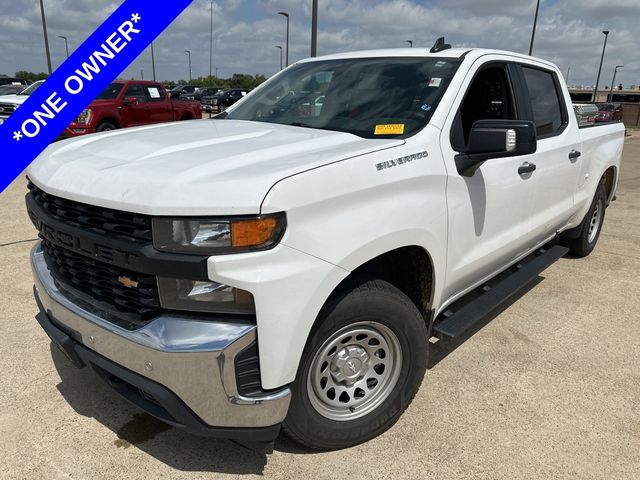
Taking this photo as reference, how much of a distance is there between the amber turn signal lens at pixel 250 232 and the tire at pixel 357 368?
48cm

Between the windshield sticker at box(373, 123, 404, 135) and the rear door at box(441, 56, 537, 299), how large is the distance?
0.22 metres

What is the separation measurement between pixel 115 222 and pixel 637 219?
25.2ft

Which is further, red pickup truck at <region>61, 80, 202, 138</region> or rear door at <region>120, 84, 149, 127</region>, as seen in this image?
rear door at <region>120, 84, 149, 127</region>

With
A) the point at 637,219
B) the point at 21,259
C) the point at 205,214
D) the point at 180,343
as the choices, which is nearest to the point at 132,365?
the point at 180,343

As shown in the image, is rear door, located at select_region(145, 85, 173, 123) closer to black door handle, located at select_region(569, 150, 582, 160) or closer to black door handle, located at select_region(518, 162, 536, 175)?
black door handle, located at select_region(569, 150, 582, 160)

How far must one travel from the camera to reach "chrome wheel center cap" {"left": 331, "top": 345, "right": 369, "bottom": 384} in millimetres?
2426

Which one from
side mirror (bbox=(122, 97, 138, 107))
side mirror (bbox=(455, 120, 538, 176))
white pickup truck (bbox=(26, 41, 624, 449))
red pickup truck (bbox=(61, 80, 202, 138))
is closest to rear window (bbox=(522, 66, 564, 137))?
white pickup truck (bbox=(26, 41, 624, 449))

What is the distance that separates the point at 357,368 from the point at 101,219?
1.31 m

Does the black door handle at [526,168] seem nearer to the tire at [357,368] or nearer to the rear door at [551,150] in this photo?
the rear door at [551,150]

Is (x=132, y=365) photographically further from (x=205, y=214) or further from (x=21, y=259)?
(x=21, y=259)

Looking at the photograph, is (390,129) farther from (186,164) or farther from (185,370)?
(185,370)

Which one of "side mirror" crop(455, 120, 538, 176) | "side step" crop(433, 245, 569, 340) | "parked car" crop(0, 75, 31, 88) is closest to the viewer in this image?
"side mirror" crop(455, 120, 538, 176)

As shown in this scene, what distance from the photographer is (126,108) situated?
1331cm

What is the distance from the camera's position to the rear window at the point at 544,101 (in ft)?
12.2
